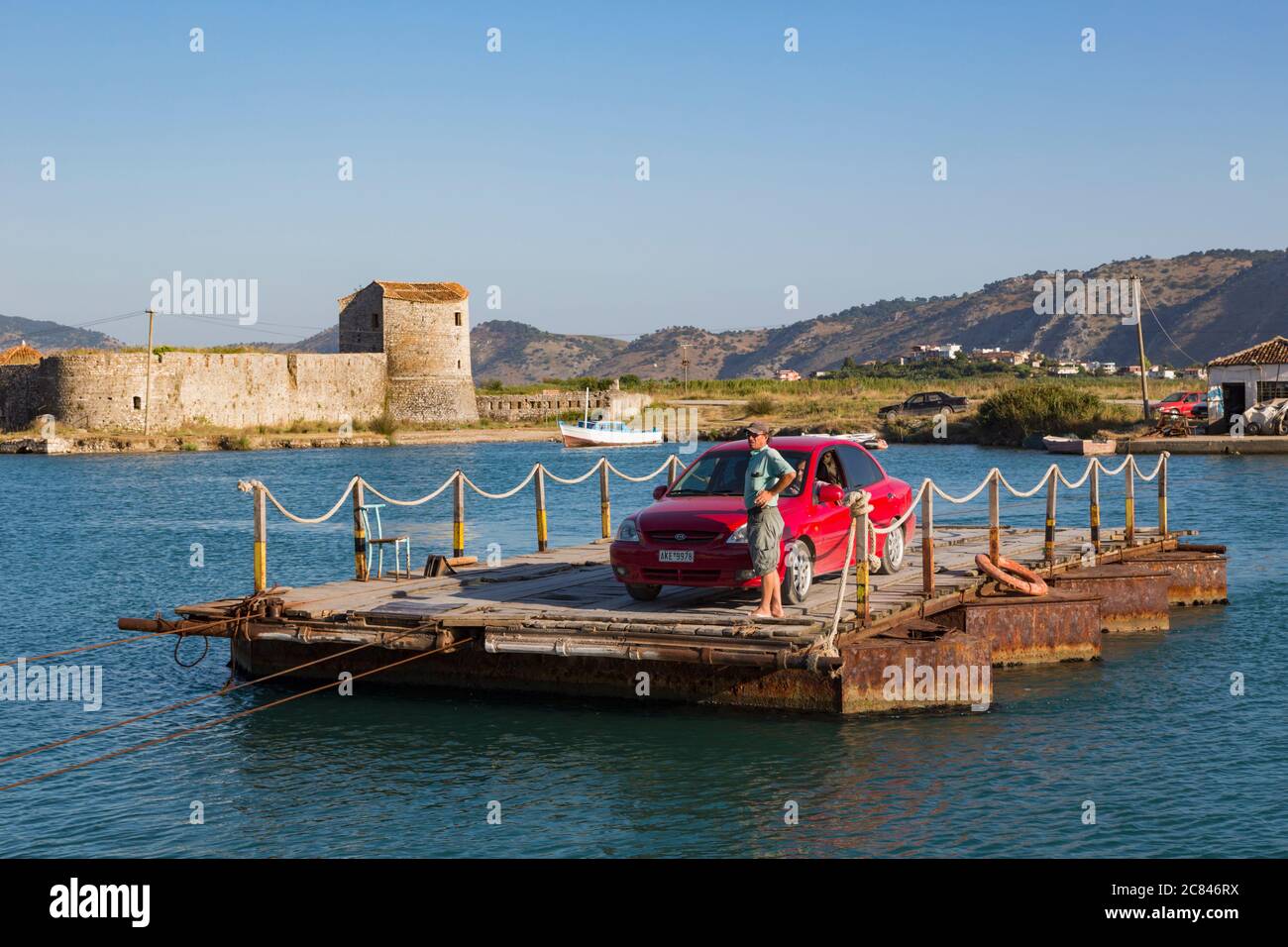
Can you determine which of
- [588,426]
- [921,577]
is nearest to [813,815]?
[921,577]

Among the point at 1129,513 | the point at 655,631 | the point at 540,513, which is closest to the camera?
the point at 655,631

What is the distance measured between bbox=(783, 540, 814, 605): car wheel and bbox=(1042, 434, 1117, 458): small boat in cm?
5325

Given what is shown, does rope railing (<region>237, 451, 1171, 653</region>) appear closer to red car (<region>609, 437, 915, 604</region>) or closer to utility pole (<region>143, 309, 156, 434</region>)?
red car (<region>609, 437, 915, 604</region>)

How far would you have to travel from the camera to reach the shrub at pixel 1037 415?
77.1 m

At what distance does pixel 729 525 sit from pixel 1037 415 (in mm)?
69112

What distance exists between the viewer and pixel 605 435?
94.5 m

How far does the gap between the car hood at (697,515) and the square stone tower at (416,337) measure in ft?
279

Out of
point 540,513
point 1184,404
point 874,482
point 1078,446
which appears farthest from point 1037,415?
point 874,482

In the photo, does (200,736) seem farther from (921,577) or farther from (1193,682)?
(1193,682)

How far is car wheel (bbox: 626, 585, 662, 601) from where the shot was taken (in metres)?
16.1

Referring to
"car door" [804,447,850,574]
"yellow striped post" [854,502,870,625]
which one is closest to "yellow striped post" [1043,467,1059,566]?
"car door" [804,447,850,574]

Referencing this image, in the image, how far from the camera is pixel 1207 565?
23.4 meters

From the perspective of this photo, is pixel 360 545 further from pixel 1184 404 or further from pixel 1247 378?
pixel 1184 404
